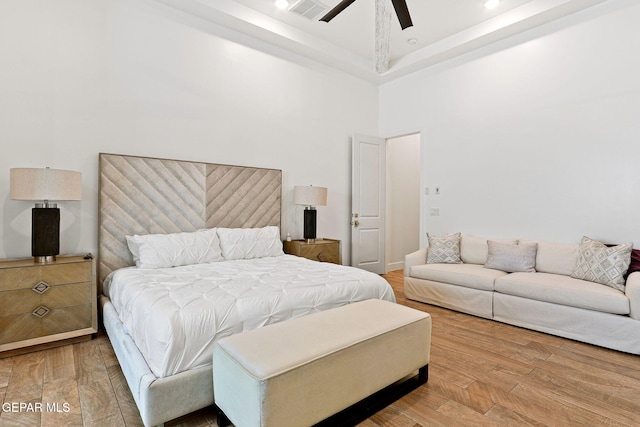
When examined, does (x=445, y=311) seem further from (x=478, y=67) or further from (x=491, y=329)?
(x=478, y=67)

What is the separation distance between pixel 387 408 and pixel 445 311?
7.16 feet

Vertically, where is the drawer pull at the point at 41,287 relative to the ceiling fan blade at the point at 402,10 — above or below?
below

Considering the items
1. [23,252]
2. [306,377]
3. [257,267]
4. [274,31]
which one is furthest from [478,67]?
[23,252]

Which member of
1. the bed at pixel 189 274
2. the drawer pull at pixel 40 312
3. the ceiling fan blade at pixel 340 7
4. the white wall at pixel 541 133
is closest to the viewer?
the bed at pixel 189 274

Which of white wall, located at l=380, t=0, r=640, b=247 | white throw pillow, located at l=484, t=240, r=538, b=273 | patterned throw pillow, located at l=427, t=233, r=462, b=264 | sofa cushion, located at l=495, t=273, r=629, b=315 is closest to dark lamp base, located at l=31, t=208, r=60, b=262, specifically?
patterned throw pillow, located at l=427, t=233, r=462, b=264

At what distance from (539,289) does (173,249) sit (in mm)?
3544

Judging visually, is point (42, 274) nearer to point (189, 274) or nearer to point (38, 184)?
point (38, 184)

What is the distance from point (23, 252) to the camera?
9.54ft

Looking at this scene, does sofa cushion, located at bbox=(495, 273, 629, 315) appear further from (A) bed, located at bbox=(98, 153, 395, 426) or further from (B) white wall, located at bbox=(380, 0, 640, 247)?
(A) bed, located at bbox=(98, 153, 395, 426)

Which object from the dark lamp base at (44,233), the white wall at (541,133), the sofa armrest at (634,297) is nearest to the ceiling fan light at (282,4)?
the white wall at (541,133)

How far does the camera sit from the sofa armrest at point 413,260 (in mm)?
4344

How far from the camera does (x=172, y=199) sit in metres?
3.58

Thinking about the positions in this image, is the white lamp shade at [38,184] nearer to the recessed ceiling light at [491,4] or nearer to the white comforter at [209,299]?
the white comforter at [209,299]

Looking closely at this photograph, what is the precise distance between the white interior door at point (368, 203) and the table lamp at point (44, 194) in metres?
3.63
